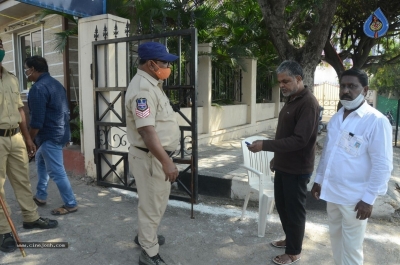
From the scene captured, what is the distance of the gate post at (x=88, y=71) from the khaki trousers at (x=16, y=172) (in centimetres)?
177

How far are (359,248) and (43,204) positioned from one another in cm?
361

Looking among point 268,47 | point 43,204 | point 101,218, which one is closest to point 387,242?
point 101,218

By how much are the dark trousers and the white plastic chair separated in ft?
1.48

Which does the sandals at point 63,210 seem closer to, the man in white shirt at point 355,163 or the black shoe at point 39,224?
the black shoe at point 39,224

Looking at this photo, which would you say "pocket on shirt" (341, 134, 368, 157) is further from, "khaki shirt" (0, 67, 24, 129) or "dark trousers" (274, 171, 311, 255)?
"khaki shirt" (0, 67, 24, 129)

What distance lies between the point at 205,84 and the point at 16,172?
4909mm

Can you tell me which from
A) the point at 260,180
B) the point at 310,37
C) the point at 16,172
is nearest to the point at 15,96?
the point at 16,172

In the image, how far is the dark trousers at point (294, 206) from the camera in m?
2.80

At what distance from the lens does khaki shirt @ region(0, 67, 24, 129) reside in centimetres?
317

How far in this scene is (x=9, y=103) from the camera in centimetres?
325

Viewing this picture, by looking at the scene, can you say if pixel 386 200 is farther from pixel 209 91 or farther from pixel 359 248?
pixel 209 91

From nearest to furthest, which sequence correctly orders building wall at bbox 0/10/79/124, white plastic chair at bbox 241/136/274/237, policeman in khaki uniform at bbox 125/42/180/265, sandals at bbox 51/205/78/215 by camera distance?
1. policeman in khaki uniform at bbox 125/42/180/265
2. white plastic chair at bbox 241/136/274/237
3. sandals at bbox 51/205/78/215
4. building wall at bbox 0/10/79/124

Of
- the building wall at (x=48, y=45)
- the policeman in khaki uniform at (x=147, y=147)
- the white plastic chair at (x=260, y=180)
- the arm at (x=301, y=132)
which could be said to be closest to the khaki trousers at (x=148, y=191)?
the policeman in khaki uniform at (x=147, y=147)

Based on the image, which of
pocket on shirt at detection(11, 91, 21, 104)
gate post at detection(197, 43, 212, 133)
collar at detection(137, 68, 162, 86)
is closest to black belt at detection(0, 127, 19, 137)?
pocket on shirt at detection(11, 91, 21, 104)
